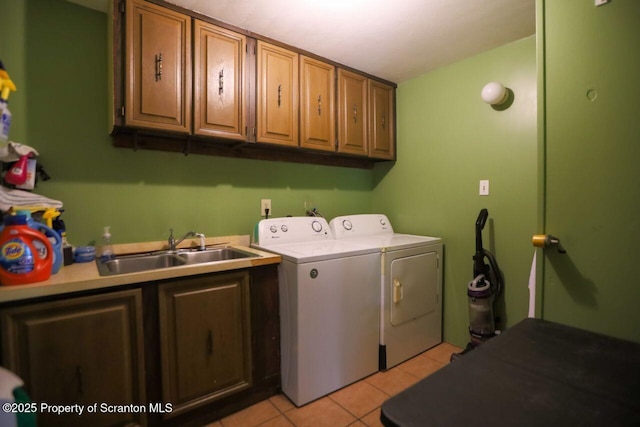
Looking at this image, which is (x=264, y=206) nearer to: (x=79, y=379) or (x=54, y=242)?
(x=54, y=242)

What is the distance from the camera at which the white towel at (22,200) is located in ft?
4.36

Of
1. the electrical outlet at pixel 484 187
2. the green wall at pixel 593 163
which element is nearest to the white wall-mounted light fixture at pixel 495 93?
the electrical outlet at pixel 484 187

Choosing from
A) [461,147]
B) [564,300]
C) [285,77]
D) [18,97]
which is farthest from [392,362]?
[18,97]

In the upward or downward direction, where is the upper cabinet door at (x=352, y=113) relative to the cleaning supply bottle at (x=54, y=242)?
upward

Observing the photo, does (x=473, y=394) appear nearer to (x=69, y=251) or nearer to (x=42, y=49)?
(x=69, y=251)

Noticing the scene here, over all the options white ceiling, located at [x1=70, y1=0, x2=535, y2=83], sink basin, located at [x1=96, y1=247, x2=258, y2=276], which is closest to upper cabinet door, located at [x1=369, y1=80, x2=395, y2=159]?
white ceiling, located at [x1=70, y1=0, x2=535, y2=83]

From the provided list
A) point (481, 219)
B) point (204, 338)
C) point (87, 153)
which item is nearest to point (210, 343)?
point (204, 338)

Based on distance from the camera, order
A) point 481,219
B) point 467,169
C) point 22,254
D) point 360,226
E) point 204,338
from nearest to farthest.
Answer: point 22,254
point 204,338
point 481,219
point 467,169
point 360,226

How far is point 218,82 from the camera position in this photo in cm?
181

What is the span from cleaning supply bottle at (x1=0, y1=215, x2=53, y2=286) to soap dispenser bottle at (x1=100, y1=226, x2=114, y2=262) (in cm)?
43

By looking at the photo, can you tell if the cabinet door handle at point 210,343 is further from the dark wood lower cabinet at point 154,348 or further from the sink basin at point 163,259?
the sink basin at point 163,259

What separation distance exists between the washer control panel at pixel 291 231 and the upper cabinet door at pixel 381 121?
81 cm

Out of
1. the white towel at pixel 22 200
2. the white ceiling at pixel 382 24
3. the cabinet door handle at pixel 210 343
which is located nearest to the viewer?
the white towel at pixel 22 200

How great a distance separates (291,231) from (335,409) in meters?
1.15
